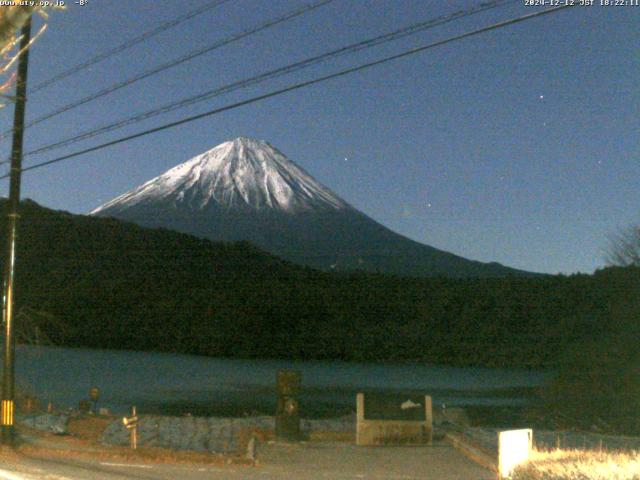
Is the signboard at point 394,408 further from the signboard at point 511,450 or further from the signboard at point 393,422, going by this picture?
the signboard at point 511,450

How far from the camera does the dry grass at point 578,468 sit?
9.98 metres

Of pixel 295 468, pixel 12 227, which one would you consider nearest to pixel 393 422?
pixel 295 468

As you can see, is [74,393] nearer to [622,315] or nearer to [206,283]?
[622,315]

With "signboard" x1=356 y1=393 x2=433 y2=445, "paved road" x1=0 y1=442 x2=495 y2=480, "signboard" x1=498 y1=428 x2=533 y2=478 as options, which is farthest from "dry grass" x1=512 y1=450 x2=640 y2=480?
"signboard" x1=356 y1=393 x2=433 y2=445

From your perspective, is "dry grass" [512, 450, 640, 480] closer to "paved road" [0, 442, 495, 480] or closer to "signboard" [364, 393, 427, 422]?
"paved road" [0, 442, 495, 480]

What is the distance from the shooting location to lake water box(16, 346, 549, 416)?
38188mm

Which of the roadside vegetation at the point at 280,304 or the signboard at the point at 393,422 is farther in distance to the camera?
the roadside vegetation at the point at 280,304

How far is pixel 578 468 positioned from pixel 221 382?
128ft

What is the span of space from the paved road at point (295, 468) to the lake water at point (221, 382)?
56.6 ft

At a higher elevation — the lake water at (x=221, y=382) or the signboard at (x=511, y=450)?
the signboard at (x=511, y=450)

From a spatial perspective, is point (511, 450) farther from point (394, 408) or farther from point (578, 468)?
point (394, 408)

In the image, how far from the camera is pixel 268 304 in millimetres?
80312

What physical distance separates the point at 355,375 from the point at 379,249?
293 feet

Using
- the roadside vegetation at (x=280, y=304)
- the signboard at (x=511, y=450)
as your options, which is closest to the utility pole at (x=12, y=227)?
the signboard at (x=511, y=450)
